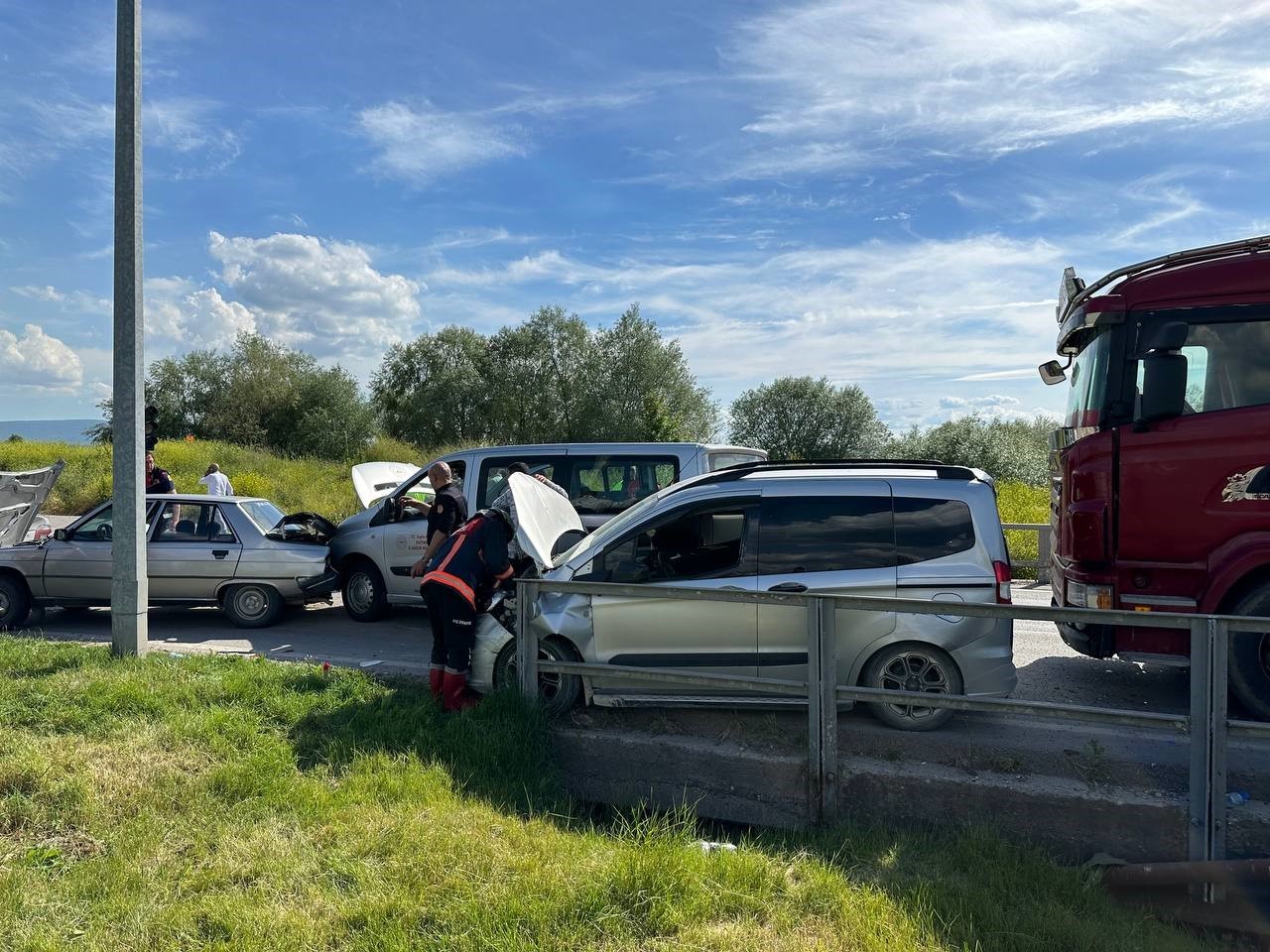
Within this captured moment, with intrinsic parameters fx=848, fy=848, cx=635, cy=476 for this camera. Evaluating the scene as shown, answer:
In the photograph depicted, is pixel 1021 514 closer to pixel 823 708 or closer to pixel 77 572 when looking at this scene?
pixel 823 708

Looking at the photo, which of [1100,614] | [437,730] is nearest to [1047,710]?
[1100,614]

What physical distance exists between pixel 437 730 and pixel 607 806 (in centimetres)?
122

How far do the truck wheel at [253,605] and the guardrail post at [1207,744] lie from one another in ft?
28.9

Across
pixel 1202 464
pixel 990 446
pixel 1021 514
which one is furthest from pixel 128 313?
pixel 990 446

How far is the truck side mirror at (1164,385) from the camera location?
19.0 ft

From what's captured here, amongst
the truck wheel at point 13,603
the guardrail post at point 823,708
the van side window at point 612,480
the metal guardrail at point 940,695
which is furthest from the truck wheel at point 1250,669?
the truck wheel at point 13,603

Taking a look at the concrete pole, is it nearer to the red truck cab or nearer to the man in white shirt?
the man in white shirt

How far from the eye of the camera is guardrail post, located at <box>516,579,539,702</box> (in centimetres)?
573

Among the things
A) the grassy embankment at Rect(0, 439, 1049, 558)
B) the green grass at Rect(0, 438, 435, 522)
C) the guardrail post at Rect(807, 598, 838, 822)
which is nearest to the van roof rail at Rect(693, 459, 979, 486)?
the guardrail post at Rect(807, 598, 838, 822)

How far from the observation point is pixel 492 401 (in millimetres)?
52500

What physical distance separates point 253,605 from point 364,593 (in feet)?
4.05

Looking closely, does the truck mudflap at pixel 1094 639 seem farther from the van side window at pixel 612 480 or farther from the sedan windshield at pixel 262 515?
the sedan windshield at pixel 262 515

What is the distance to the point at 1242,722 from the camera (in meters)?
4.15

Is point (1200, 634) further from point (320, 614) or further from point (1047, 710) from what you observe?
point (320, 614)
